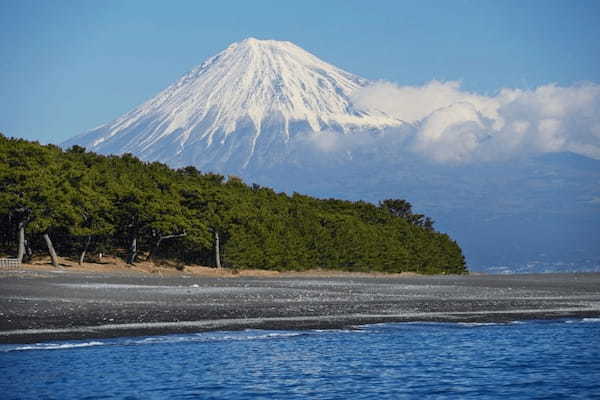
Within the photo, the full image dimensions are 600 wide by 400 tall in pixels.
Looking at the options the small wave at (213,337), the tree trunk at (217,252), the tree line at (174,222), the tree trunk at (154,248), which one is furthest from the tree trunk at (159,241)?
the small wave at (213,337)

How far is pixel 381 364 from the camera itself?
2697 centimetres

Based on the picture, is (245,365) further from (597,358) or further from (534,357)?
(597,358)

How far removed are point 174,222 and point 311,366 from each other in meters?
67.4

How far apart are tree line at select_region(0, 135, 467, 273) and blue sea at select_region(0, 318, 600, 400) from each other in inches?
1971

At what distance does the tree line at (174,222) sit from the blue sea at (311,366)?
5007 centimetres

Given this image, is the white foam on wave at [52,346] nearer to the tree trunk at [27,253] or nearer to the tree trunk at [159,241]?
the tree trunk at [27,253]

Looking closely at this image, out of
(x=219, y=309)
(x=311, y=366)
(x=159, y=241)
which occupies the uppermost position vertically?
(x=159, y=241)

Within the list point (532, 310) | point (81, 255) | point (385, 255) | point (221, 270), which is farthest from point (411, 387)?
point (385, 255)

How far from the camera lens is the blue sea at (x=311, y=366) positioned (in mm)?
22641

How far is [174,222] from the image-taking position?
92.4 m

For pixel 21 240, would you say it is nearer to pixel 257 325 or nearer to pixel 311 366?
pixel 257 325

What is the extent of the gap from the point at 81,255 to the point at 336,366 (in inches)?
2457

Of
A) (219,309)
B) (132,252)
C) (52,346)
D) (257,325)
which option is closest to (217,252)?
(132,252)

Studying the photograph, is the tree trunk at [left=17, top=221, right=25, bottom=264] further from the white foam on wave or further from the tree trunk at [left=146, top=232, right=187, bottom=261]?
the white foam on wave
